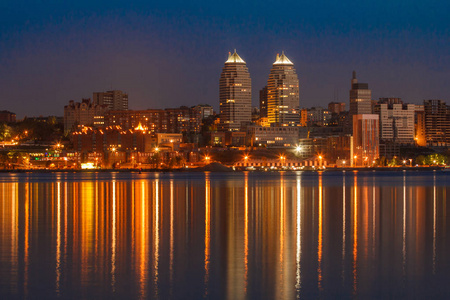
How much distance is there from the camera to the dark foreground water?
49.2 ft

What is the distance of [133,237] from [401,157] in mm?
170648

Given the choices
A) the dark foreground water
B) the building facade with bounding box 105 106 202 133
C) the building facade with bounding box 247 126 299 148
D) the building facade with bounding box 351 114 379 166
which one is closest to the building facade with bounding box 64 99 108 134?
the building facade with bounding box 105 106 202 133

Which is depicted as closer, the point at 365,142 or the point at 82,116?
the point at 365,142

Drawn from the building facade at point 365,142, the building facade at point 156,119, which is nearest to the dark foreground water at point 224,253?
the building facade at point 365,142

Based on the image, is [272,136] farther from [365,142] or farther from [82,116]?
[82,116]

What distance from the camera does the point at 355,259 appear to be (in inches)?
733

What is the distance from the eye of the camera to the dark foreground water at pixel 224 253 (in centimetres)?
1501

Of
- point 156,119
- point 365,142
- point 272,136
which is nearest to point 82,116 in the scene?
point 156,119

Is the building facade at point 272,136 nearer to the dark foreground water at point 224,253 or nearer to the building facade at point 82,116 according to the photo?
the building facade at point 82,116

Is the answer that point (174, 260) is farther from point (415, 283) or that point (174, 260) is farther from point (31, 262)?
point (415, 283)

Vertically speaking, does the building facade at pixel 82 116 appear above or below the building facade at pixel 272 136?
above

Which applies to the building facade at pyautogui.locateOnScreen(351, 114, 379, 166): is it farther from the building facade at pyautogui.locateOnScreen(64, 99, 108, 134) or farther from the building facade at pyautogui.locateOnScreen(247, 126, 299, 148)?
the building facade at pyautogui.locateOnScreen(64, 99, 108, 134)

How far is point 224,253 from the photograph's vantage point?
19.5 meters

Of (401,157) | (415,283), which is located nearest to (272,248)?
(415,283)
